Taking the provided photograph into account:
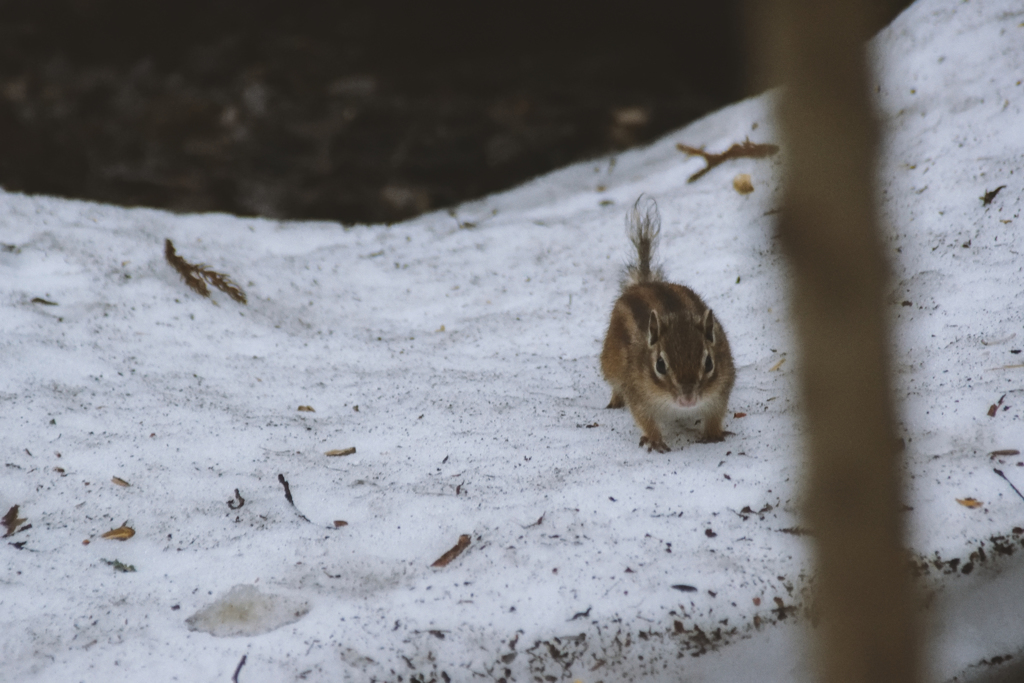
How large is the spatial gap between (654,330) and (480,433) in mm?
786

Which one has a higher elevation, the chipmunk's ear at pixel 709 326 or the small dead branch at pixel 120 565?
the chipmunk's ear at pixel 709 326

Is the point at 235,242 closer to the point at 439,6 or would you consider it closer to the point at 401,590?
the point at 439,6

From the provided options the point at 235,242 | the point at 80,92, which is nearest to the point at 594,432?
the point at 235,242

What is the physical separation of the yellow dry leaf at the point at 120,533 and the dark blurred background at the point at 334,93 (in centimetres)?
372

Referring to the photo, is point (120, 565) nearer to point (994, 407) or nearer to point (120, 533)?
point (120, 533)

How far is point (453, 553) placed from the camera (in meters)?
2.52

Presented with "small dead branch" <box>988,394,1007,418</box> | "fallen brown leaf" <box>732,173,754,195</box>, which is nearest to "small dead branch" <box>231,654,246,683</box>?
"small dead branch" <box>988,394,1007,418</box>

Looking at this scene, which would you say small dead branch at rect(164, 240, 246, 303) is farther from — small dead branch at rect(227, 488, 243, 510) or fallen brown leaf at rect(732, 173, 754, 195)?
fallen brown leaf at rect(732, 173, 754, 195)

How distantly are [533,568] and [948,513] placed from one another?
1.17 meters

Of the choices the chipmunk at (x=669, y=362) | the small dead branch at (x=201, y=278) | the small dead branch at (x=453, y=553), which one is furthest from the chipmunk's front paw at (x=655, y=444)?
the small dead branch at (x=201, y=278)

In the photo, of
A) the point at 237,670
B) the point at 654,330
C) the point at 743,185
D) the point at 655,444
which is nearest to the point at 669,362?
the point at 654,330

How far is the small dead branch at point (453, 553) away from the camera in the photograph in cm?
248

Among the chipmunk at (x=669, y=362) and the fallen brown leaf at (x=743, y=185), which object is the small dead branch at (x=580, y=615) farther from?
the fallen brown leaf at (x=743, y=185)

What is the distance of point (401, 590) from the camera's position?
2.38 metres
